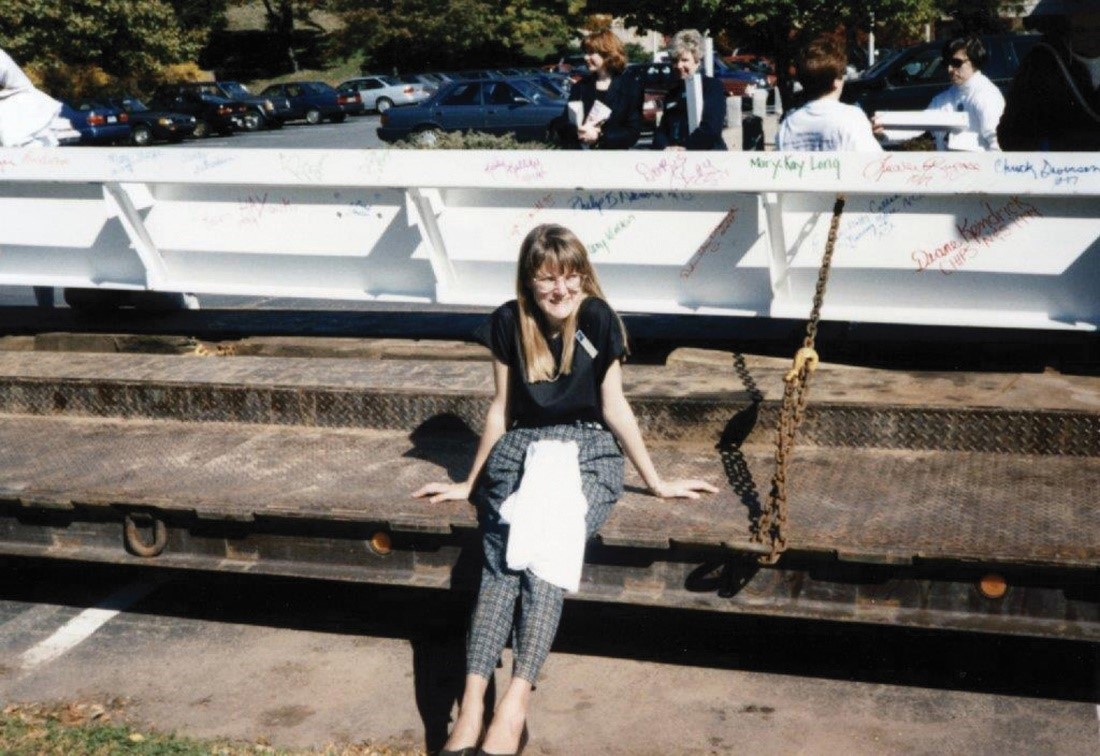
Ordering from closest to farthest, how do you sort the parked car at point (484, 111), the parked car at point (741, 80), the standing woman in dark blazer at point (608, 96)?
the standing woman in dark blazer at point (608, 96) < the parked car at point (484, 111) < the parked car at point (741, 80)

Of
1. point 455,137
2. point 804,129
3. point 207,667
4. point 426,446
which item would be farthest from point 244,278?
point 455,137

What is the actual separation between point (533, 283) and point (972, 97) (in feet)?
14.3

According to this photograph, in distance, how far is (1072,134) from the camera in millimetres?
6453

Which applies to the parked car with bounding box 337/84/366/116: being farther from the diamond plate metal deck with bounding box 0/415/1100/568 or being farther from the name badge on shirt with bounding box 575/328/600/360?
the name badge on shirt with bounding box 575/328/600/360

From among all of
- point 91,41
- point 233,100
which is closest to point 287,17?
point 91,41

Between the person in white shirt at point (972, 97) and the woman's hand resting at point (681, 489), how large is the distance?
3814 millimetres

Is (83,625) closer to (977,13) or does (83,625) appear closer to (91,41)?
(977,13)

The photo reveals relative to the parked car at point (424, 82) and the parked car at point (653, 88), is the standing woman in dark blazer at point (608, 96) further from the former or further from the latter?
the parked car at point (424, 82)

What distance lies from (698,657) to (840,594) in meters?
0.99

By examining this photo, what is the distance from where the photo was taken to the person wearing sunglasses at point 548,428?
429 centimetres

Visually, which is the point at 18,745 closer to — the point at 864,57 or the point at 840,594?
the point at 840,594

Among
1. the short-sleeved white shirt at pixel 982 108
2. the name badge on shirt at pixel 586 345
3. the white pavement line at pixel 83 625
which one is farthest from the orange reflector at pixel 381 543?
the short-sleeved white shirt at pixel 982 108

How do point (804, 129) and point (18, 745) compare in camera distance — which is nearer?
point (18, 745)

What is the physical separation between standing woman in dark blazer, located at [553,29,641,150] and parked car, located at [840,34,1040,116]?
1234 cm
